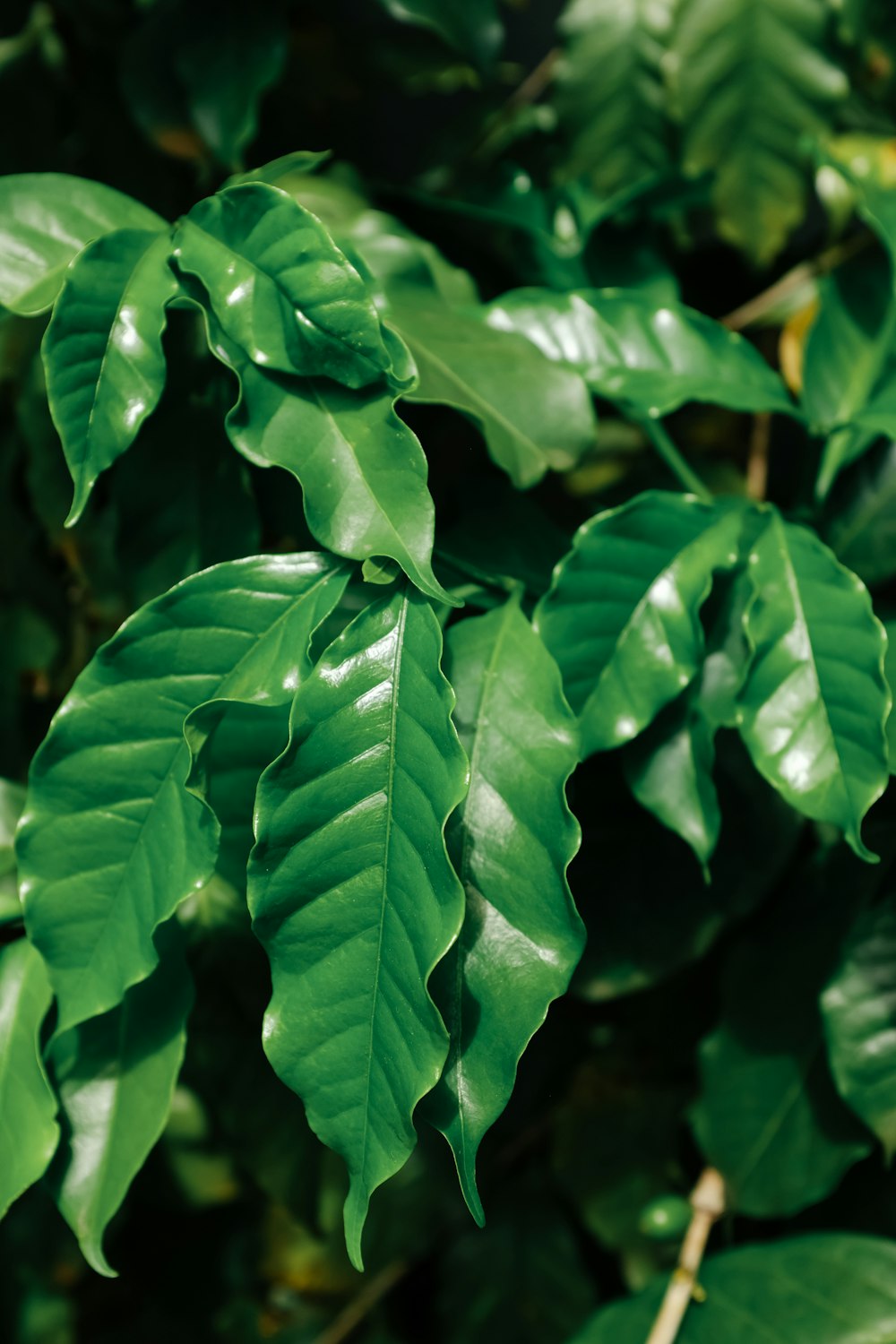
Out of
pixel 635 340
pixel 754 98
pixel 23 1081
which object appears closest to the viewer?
pixel 23 1081

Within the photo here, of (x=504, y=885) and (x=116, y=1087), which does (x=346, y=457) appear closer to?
(x=504, y=885)

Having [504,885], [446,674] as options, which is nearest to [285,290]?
[446,674]

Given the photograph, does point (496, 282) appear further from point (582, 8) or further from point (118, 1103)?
point (118, 1103)

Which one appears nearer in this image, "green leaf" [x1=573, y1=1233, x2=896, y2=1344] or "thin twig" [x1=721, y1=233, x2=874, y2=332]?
"green leaf" [x1=573, y1=1233, x2=896, y2=1344]

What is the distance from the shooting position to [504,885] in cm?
54

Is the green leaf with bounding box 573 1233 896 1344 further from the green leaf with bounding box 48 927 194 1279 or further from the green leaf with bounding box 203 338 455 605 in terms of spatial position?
the green leaf with bounding box 203 338 455 605

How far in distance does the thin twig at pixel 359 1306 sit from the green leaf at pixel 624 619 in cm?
68

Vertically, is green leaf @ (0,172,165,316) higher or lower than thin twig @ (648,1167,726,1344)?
higher

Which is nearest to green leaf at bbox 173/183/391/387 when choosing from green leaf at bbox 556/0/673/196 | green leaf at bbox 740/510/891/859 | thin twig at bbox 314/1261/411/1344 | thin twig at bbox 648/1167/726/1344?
green leaf at bbox 740/510/891/859

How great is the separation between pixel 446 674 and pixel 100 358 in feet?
0.79

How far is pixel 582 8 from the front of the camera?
921 mm

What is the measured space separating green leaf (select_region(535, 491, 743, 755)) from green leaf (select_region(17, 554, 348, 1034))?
14 cm

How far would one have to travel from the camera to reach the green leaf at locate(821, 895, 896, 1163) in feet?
2.39

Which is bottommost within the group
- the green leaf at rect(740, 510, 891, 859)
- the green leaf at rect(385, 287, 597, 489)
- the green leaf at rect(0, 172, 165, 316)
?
the green leaf at rect(740, 510, 891, 859)
